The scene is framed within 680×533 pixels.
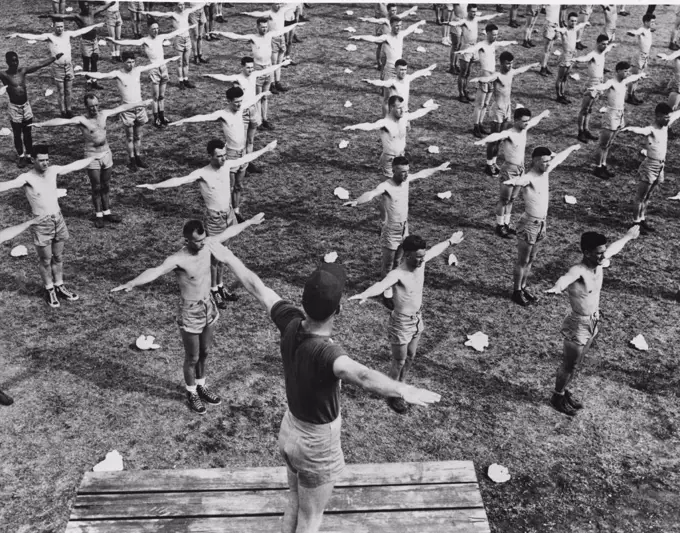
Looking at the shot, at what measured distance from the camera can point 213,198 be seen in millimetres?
10258

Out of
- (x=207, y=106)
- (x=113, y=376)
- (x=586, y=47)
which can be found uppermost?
(x=586, y=47)

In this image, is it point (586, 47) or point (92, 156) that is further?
point (586, 47)

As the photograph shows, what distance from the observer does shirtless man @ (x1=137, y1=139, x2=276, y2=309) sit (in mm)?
10125

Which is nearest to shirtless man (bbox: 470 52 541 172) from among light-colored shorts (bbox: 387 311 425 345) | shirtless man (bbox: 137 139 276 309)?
shirtless man (bbox: 137 139 276 309)

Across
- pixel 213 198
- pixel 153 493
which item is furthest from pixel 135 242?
pixel 153 493

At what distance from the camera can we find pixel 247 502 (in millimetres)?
6531

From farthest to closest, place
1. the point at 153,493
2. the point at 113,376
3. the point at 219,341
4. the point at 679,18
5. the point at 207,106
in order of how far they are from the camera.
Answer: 1. the point at 679,18
2. the point at 207,106
3. the point at 219,341
4. the point at 113,376
5. the point at 153,493

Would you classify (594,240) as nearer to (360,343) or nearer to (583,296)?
(583,296)

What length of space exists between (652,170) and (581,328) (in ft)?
17.6

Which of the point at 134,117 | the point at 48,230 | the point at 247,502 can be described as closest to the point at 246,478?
the point at 247,502

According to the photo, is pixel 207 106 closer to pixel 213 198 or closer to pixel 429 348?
pixel 213 198

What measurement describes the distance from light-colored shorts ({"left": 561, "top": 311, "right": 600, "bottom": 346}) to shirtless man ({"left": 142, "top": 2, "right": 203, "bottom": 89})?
39.1 ft

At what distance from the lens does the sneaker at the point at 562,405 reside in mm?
8734

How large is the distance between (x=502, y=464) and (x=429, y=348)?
7.44 feet
